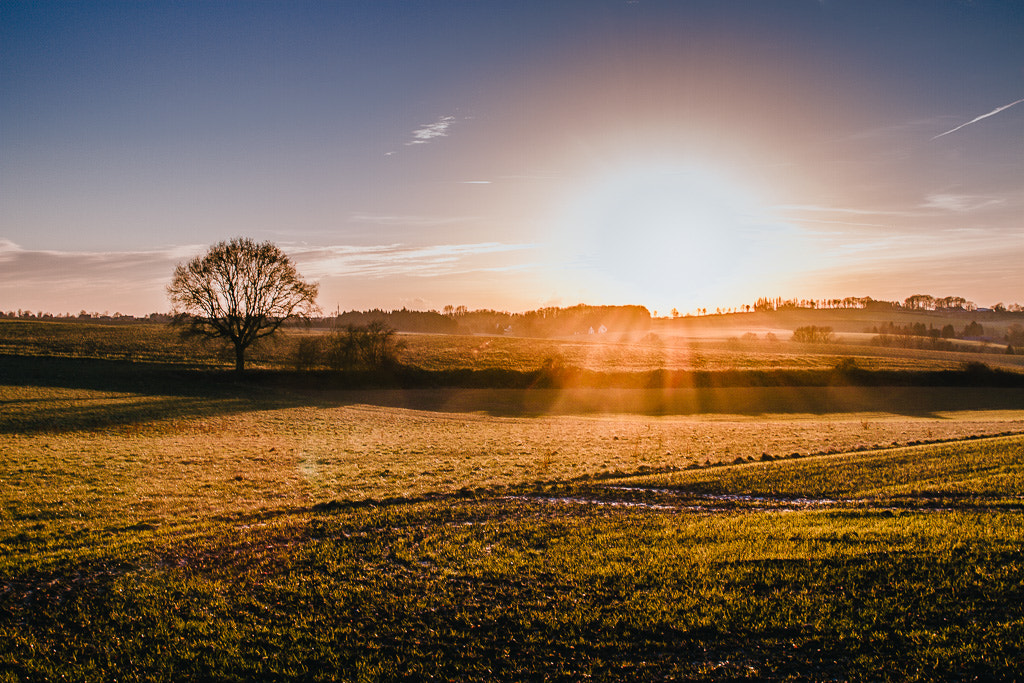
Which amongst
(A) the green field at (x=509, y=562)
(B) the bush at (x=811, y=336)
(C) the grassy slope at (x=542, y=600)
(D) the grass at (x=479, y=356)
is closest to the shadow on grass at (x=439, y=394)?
(D) the grass at (x=479, y=356)

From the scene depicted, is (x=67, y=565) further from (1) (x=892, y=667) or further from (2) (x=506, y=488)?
(1) (x=892, y=667)

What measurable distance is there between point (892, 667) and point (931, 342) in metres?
127

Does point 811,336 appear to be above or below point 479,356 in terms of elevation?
above

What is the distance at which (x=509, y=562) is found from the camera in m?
10.8

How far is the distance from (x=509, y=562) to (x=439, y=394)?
43.8 meters

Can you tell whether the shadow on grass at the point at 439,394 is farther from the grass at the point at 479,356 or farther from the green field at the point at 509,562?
the green field at the point at 509,562

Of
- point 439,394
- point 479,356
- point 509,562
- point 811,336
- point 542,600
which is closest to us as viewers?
point 542,600

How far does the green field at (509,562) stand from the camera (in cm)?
753

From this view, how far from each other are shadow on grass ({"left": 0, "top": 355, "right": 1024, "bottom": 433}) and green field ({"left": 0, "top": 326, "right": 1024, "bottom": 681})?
63.9ft

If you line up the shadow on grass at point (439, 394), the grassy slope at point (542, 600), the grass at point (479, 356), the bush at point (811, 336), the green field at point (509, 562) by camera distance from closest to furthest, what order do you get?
the grassy slope at point (542, 600), the green field at point (509, 562), the shadow on grass at point (439, 394), the grass at point (479, 356), the bush at point (811, 336)

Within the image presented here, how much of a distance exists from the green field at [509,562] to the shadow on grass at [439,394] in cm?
1947

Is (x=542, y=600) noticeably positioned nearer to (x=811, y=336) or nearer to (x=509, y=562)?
(x=509, y=562)

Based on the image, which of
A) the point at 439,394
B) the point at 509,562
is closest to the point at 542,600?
the point at 509,562

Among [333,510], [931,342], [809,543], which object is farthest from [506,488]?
[931,342]
